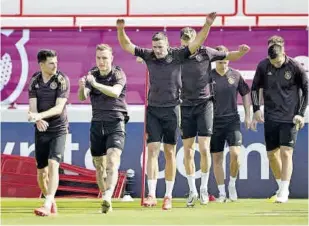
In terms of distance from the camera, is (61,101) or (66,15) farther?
(66,15)

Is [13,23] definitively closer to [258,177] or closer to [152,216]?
[258,177]

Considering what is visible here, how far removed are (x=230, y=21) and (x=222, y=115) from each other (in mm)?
2989

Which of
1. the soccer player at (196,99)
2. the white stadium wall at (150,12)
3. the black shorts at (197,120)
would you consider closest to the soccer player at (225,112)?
the soccer player at (196,99)

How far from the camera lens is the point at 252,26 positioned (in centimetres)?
1805

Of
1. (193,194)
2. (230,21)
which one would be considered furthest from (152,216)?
(230,21)

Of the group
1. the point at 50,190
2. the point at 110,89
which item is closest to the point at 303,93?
the point at 110,89

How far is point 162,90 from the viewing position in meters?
13.9

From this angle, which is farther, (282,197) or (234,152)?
(234,152)

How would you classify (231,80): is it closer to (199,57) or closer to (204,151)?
(199,57)

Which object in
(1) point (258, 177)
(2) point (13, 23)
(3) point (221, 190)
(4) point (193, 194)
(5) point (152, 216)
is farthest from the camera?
(2) point (13, 23)

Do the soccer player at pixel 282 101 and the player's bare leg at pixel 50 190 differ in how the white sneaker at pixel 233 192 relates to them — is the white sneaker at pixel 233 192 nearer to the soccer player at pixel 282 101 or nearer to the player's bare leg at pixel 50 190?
the soccer player at pixel 282 101

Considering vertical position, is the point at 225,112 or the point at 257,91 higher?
the point at 257,91

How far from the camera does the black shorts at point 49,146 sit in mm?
12969

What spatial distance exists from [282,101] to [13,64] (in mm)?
5328
